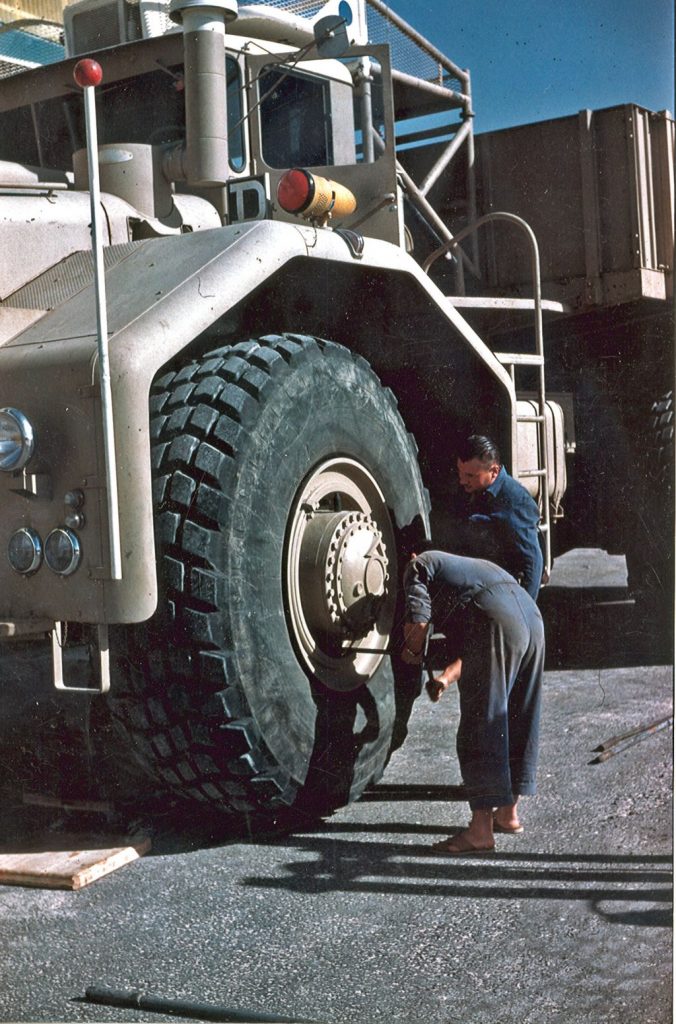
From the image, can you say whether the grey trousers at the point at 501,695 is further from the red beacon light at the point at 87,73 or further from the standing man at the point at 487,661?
the red beacon light at the point at 87,73

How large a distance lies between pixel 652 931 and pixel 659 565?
3.62m

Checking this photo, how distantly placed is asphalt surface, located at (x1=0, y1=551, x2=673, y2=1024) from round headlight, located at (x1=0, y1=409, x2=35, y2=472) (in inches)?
45.3

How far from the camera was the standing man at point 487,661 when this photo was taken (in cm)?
381

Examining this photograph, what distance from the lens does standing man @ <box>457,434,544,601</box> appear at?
4289 millimetres

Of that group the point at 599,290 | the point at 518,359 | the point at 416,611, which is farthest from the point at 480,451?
the point at 599,290

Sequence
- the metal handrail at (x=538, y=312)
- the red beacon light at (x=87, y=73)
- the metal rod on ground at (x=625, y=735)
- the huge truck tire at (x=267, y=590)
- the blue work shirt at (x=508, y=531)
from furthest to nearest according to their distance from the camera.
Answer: the metal handrail at (x=538, y=312) < the metal rod on ground at (x=625, y=735) < the blue work shirt at (x=508, y=531) < the huge truck tire at (x=267, y=590) < the red beacon light at (x=87, y=73)

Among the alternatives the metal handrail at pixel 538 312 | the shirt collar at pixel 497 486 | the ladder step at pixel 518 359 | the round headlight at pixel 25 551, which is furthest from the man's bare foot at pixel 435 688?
the ladder step at pixel 518 359

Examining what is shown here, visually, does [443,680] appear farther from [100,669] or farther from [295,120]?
[295,120]

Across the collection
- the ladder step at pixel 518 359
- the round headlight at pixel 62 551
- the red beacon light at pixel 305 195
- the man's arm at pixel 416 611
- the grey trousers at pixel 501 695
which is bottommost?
the grey trousers at pixel 501 695

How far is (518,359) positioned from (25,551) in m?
2.71

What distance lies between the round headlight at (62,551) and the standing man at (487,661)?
1093mm

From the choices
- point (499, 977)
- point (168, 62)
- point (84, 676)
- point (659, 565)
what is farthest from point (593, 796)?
point (168, 62)

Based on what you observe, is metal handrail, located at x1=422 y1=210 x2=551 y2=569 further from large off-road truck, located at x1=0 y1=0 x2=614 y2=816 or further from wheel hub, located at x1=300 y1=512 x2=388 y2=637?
wheel hub, located at x1=300 y1=512 x2=388 y2=637

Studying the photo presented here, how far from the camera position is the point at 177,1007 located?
2.72m
